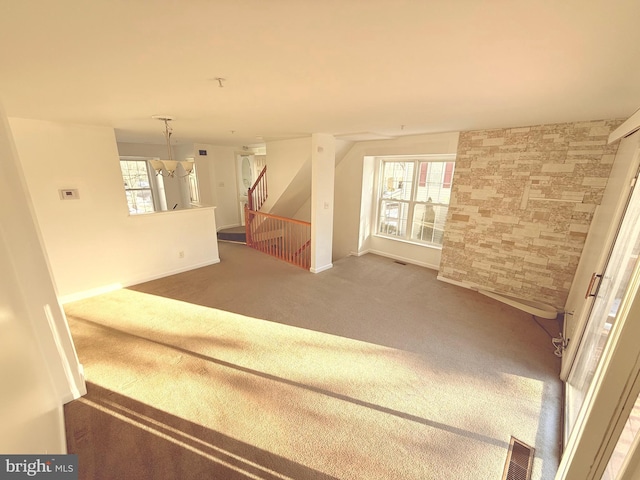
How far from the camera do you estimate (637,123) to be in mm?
1761

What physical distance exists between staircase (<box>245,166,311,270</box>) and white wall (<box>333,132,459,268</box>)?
87 centimetres

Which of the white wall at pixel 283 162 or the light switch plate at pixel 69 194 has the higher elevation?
the white wall at pixel 283 162

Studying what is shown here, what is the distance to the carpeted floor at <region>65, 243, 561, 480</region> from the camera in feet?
5.13

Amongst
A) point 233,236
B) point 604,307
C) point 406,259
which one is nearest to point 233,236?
point 233,236

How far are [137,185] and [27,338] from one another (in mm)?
6405

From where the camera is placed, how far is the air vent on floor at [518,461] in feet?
4.91

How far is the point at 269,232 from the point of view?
565 cm

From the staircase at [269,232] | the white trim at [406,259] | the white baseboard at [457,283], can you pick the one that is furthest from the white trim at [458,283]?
the staircase at [269,232]

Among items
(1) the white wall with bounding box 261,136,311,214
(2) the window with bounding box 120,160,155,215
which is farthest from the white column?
(2) the window with bounding box 120,160,155,215

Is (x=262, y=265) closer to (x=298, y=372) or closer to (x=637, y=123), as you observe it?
(x=298, y=372)

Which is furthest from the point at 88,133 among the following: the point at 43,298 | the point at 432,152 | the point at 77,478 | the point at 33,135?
the point at 432,152

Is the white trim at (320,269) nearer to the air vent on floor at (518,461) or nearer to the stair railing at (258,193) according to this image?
the stair railing at (258,193)

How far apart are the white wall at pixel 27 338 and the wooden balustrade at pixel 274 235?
11.8 ft

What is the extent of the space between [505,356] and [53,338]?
381 cm
